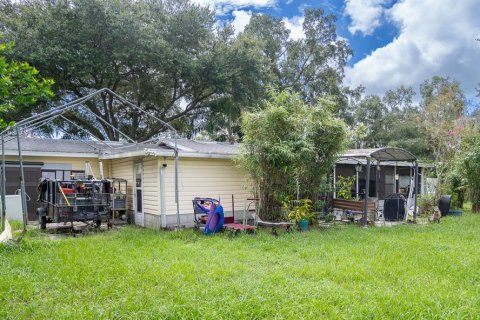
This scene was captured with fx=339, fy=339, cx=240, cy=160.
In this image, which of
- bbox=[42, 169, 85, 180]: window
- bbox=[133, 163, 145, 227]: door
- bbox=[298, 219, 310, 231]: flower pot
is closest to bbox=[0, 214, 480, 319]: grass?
bbox=[298, 219, 310, 231]: flower pot

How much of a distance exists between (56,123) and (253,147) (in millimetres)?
13982

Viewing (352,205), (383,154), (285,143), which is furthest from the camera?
(383,154)

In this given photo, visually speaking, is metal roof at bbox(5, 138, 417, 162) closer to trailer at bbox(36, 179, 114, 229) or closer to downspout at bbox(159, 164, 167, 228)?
downspout at bbox(159, 164, 167, 228)

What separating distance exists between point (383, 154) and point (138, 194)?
288 inches

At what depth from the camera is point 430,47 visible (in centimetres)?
1195

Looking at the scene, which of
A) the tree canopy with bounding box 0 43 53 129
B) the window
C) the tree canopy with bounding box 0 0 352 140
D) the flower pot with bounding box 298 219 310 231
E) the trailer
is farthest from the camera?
the tree canopy with bounding box 0 0 352 140

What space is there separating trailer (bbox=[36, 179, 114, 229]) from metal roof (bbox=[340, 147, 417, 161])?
21.4ft

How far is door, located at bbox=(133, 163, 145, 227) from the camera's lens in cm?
949

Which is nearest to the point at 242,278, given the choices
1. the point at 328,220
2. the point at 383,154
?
the point at 328,220

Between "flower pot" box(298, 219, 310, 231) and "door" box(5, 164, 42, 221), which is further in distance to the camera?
"door" box(5, 164, 42, 221)

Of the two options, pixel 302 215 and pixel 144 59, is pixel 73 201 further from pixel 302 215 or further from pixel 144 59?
pixel 144 59

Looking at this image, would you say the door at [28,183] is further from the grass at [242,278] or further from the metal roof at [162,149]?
the grass at [242,278]

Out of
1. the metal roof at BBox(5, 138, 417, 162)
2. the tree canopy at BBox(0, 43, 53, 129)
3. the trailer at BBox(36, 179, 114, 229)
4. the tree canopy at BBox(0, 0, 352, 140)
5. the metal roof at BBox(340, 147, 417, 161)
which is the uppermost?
the tree canopy at BBox(0, 0, 352, 140)

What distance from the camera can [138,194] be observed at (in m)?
9.74
